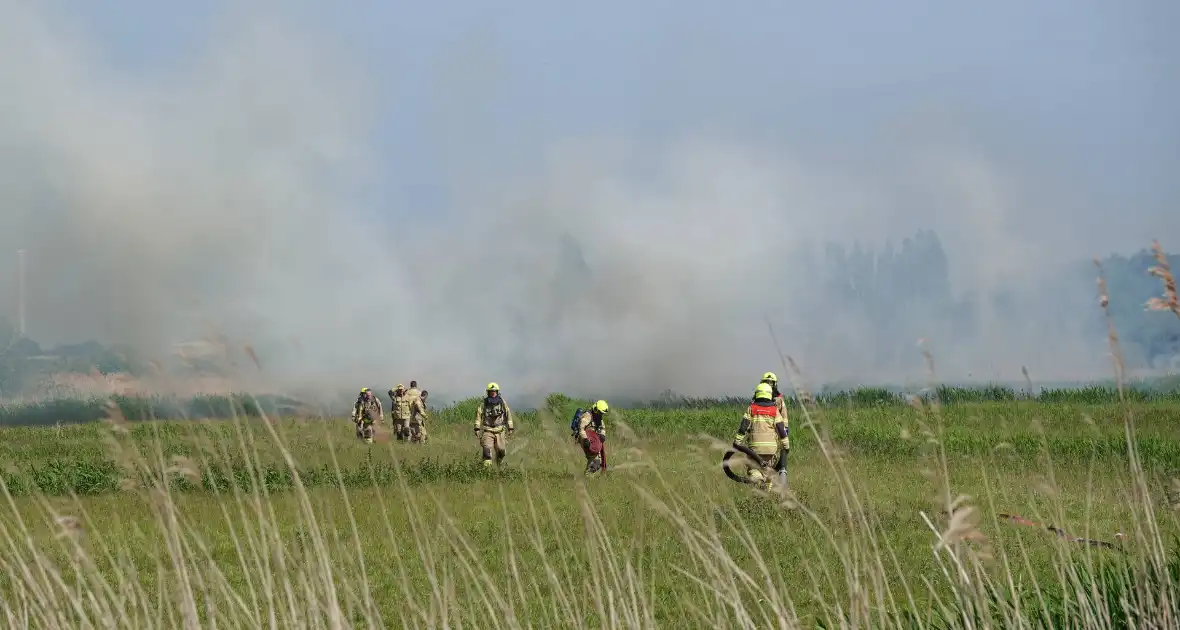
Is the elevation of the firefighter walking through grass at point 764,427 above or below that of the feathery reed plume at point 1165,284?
below

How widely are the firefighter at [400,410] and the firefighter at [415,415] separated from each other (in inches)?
6.0

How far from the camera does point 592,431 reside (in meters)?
19.2

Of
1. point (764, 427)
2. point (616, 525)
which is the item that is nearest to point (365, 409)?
point (764, 427)

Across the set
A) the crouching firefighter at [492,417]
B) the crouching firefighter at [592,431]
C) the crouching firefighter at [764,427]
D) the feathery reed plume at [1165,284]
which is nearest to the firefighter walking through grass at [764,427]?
the crouching firefighter at [764,427]

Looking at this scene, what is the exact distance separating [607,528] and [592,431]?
249 inches

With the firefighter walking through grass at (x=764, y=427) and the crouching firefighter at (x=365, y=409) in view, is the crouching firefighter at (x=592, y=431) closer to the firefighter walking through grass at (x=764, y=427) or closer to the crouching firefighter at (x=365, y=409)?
the firefighter walking through grass at (x=764, y=427)

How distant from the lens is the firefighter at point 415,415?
91.9ft

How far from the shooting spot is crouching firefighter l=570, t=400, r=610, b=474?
746 inches

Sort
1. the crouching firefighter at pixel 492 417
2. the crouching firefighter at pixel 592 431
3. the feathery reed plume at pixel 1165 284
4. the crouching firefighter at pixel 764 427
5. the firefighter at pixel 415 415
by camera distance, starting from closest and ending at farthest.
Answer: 1. the feathery reed plume at pixel 1165 284
2. the crouching firefighter at pixel 764 427
3. the crouching firefighter at pixel 592 431
4. the crouching firefighter at pixel 492 417
5. the firefighter at pixel 415 415

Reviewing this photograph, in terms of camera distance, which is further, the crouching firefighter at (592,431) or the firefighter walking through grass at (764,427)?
the crouching firefighter at (592,431)

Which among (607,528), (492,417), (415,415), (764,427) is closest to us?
(607,528)

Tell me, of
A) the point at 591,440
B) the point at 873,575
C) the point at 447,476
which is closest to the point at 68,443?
the point at 447,476

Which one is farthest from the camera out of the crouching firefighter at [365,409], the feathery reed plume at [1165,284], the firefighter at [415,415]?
the crouching firefighter at [365,409]

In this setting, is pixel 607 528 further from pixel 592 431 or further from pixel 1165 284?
pixel 1165 284
